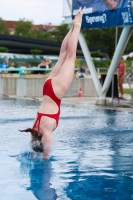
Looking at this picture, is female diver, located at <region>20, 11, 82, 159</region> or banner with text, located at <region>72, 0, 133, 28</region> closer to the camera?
female diver, located at <region>20, 11, 82, 159</region>

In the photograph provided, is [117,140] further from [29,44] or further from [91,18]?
[29,44]

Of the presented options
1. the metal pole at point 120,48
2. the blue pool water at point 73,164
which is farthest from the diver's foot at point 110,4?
the blue pool water at point 73,164

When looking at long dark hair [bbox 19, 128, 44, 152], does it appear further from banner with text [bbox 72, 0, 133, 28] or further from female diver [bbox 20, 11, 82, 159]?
banner with text [bbox 72, 0, 133, 28]

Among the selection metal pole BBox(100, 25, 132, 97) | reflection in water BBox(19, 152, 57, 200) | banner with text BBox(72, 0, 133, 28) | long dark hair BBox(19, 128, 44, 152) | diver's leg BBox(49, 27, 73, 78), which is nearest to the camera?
reflection in water BBox(19, 152, 57, 200)

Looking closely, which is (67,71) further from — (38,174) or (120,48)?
(120,48)

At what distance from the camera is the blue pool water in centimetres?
557

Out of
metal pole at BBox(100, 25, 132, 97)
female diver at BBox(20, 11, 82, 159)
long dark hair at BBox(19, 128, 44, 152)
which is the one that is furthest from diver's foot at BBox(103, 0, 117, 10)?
long dark hair at BBox(19, 128, 44, 152)

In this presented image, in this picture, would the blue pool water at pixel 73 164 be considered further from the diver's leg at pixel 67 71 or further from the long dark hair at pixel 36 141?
the diver's leg at pixel 67 71

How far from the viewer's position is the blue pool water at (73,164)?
557cm

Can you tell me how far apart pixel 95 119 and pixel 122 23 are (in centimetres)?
420

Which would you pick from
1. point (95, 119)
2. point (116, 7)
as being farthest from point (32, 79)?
point (95, 119)

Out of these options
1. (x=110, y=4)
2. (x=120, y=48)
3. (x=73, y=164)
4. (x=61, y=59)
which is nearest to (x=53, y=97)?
(x=61, y=59)

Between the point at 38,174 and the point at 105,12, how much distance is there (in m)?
10.9

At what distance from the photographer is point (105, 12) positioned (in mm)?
16500
